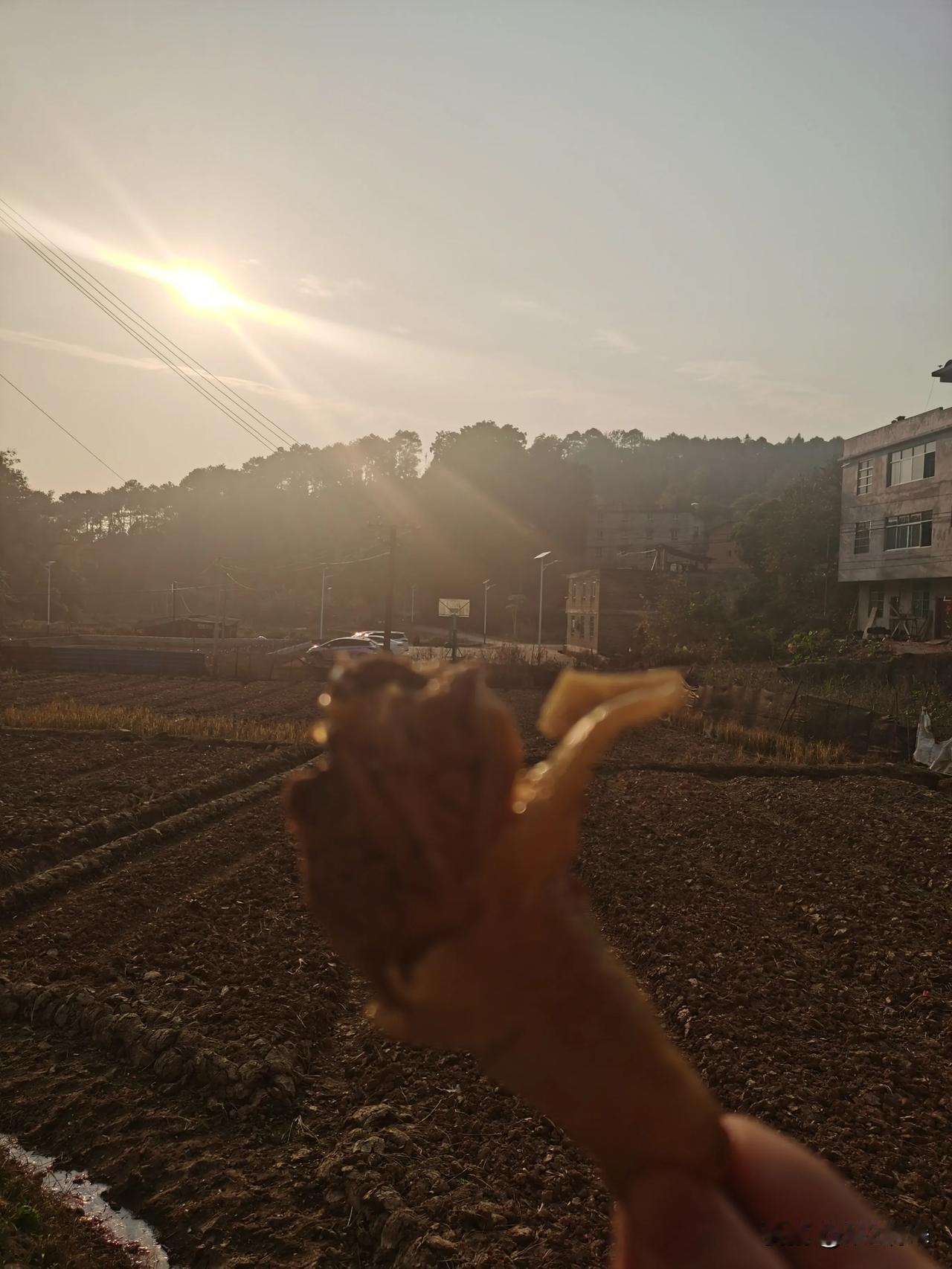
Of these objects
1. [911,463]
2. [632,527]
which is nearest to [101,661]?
[911,463]

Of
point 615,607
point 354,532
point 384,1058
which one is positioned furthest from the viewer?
point 354,532

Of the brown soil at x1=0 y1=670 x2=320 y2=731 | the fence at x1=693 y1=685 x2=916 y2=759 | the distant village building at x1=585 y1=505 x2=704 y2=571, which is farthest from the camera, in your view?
the distant village building at x1=585 y1=505 x2=704 y2=571

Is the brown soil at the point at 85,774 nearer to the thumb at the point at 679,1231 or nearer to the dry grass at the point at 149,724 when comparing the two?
the dry grass at the point at 149,724

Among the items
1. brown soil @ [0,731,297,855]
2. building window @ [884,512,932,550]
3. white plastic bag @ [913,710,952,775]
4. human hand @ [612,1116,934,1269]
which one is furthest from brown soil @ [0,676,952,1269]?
building window @ [884,512,932,550]

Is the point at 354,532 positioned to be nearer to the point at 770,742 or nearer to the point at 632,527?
the point at 632,527

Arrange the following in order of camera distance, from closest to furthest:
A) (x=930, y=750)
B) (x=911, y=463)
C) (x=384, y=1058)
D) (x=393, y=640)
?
(x=384, y=1058) < (x=930, y=750) < (x=911, y=463) < (x=393, y=640)

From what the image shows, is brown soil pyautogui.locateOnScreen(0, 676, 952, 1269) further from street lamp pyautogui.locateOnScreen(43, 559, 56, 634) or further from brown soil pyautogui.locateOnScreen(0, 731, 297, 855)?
street lamp pyautogui.locateOnScreen(43, 559, 56, 634)

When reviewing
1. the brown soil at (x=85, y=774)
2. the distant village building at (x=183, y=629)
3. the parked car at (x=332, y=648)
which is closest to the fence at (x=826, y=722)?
the brown soil at (x=85, y=774)
